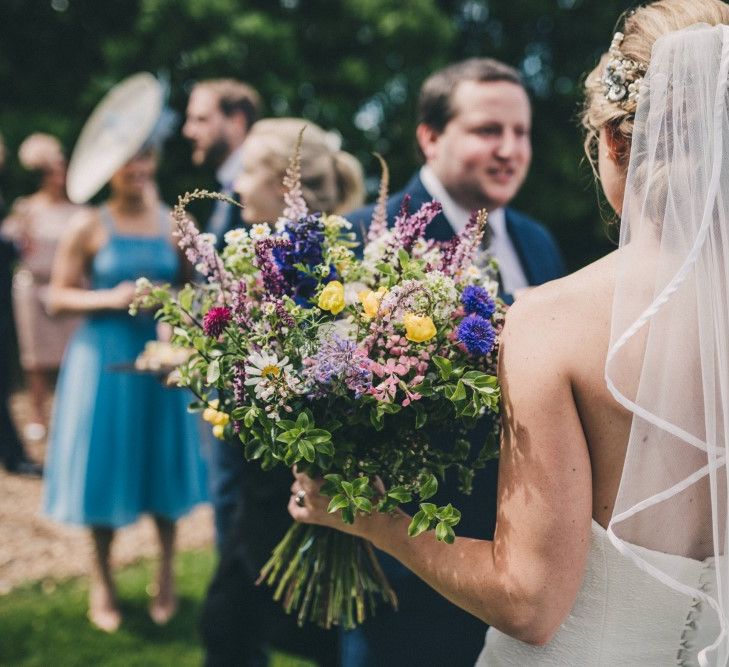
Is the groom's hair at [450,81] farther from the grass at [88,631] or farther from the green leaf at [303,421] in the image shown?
the grass at [88,631]

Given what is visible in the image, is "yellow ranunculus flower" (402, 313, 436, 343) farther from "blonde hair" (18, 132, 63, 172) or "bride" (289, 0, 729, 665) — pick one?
"blonde hair" (18, 132, 63, 172)

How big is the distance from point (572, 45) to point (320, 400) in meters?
13.0

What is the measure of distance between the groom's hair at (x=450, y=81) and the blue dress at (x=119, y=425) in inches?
82.7

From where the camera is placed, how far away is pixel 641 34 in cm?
161

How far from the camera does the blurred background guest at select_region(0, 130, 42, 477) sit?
741cm

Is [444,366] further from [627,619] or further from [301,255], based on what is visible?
[627,619]

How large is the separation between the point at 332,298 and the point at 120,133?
12.7ft

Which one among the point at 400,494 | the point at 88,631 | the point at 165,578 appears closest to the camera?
→ the point at 400,494

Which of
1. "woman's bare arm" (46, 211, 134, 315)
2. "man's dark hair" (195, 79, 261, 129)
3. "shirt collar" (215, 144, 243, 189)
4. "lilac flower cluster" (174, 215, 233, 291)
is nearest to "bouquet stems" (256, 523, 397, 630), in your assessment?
"lilac flower cluster" (174, 215, 233, 291)

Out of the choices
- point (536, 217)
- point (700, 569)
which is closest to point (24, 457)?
point (700, 569)

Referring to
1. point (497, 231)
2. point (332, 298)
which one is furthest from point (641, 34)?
point (497, 231)

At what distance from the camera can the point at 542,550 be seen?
1540mm

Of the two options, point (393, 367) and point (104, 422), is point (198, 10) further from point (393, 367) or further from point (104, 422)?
point (393, 367)

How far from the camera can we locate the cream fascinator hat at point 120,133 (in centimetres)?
478
